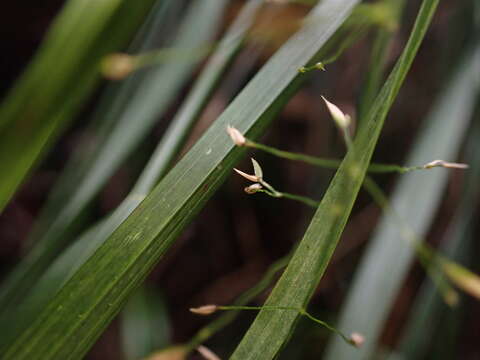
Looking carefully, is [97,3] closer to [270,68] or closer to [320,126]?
[270,68]

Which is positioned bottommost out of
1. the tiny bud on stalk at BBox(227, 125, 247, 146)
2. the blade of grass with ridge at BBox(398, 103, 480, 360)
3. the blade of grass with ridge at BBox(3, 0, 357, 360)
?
the blade of grass with ridge at BBox(3, 0, 357, 360)

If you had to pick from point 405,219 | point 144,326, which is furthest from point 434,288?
point 144,326

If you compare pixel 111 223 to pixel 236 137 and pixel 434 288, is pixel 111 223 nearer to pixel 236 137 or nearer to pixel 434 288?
pixel 236 137

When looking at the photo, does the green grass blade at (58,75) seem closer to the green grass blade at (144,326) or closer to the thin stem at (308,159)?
the thin stem at (308,159)

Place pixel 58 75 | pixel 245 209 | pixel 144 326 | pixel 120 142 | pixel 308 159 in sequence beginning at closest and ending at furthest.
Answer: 1. pixel 58 75
2. pixel 308 159
3. pixel 120 142
4. pixel 144 326
5. pixel 245 209

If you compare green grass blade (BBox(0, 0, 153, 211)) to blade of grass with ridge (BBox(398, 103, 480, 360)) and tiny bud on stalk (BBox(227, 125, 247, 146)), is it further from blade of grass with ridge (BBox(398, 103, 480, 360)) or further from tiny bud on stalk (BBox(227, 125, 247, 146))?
blade of grass with ridge (BBox(398, 103, 480, 360))

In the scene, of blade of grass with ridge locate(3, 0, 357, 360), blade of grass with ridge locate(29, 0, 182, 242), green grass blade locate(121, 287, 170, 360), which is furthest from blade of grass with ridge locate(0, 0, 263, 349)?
green grass blade locate(121, 287, 170, 360)
